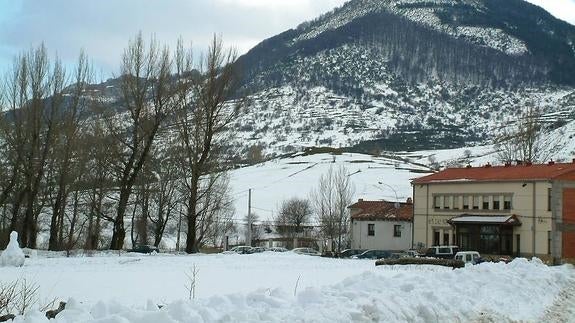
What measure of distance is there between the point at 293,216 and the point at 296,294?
96.4 m

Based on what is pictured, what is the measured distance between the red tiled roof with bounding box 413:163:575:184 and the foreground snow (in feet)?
120

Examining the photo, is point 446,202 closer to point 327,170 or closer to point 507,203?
point 507,203

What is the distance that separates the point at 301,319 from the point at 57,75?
4014 cm

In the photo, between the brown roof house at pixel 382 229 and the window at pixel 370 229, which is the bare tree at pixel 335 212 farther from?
the window at pixel 370 229

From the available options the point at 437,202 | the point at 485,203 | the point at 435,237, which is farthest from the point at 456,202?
the point at 435,237

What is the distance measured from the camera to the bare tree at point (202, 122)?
135 ft

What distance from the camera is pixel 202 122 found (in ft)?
136

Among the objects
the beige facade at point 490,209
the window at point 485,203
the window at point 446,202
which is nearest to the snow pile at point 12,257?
the beige facade at point 490,209

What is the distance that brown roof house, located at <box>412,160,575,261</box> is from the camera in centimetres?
5450

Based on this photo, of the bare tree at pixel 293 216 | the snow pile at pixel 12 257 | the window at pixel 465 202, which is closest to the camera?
the snow pile at pixel 12 257

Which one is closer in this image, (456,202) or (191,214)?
(191,214)

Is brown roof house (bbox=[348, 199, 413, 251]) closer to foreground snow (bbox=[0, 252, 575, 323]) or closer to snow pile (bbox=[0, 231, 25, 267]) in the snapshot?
foreground snow (bbox=[0, 252, 575, 323])

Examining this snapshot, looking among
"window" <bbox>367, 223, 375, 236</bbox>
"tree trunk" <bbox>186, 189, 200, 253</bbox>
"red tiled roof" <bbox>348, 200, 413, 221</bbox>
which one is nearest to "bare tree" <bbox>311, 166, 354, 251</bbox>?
"red tiled roof" <bbox>348, 200, 413, 221</bbox>

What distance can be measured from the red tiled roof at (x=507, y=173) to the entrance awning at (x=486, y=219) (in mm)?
3515
